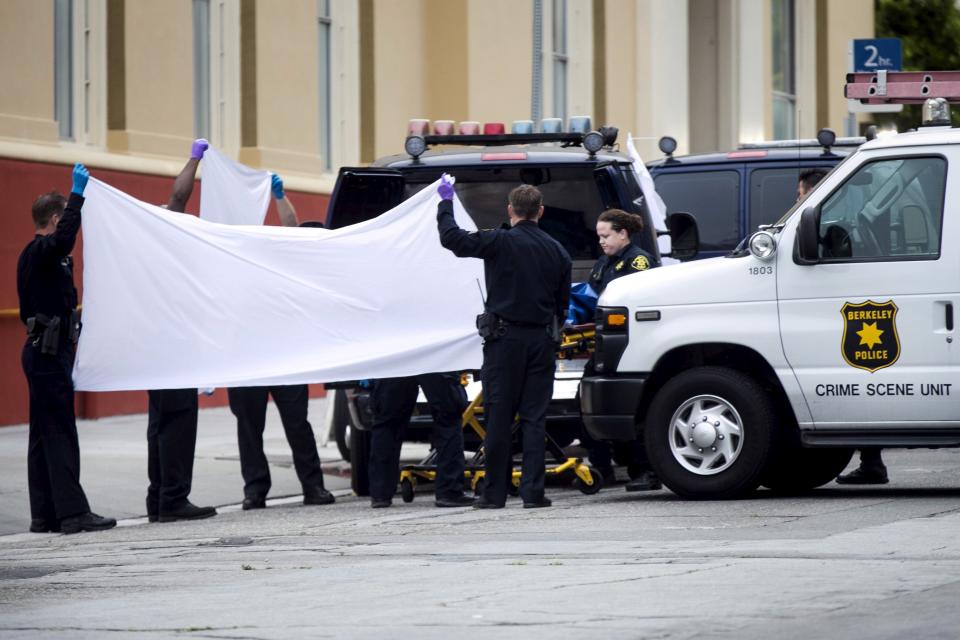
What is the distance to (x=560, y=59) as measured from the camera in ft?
100

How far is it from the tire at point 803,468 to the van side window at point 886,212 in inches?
58.1

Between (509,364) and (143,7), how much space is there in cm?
1079

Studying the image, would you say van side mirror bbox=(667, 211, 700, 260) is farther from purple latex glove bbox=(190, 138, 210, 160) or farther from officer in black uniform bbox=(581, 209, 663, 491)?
purple latex glove bbox=(190, 138, 210, 160)

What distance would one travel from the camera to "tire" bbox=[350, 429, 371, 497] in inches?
522

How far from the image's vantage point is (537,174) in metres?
13.4

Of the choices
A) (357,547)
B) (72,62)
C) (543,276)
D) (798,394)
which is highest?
(72,62)

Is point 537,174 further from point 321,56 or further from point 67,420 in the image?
point 321,56

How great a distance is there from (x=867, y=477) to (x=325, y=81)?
549 inches

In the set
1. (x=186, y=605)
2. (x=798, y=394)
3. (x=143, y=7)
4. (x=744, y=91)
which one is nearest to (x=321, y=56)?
(x=143, y=7)

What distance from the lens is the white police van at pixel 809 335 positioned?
11.0 metres

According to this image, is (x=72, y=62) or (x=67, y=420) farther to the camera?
(x=72, y=62)

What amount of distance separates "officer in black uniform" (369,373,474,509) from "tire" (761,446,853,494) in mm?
1895

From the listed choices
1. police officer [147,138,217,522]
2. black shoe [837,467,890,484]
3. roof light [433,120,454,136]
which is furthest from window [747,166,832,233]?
police officer [147,138,217,522]

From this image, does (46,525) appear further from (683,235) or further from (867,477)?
(867,477)
